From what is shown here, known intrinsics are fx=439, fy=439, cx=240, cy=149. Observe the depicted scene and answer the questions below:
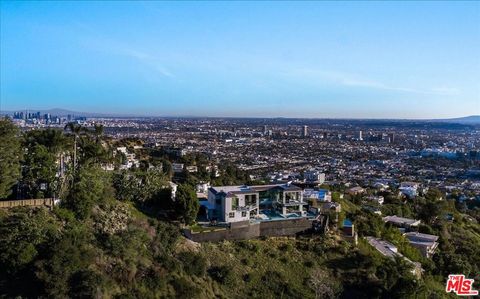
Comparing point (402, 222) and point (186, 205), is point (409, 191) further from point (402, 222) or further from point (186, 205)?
point (186, 205)

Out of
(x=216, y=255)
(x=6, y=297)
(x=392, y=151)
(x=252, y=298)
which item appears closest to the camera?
(x=6, y=297)

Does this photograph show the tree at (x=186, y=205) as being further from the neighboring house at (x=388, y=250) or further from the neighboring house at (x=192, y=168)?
the neighboring house at (x=192, y=168)

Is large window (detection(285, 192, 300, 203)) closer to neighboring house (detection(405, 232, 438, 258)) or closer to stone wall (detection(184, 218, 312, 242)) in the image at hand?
stone wall (detection(184, 218, 312, 242))

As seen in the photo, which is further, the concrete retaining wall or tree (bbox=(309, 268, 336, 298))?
tree (bbox=(309, 268, 336, 298))

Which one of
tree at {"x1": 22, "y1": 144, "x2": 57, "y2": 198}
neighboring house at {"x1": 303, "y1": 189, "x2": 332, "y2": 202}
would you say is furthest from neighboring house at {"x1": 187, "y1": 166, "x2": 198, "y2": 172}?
tree at {"x1": 22, "y1": 144, "x2": 57, "y2": 198}

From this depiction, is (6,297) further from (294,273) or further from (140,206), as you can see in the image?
(294,273)

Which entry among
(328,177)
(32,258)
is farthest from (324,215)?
(328,177)
